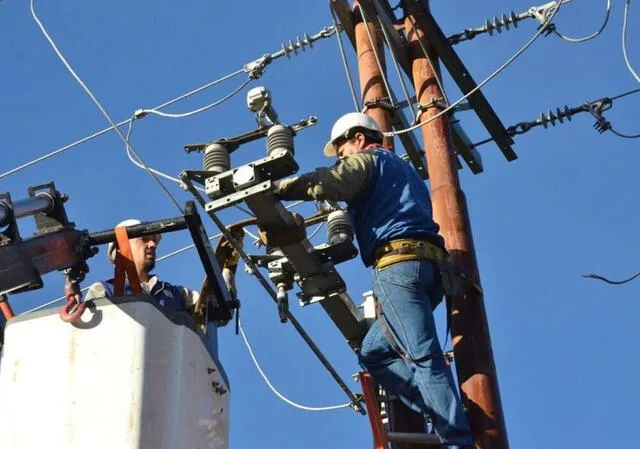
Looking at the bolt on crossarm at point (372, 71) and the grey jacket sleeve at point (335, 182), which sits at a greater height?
the bolt on crossarm at point (372, 71)

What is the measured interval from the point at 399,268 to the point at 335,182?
1.60 ft

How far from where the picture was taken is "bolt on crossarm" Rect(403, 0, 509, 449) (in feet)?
17.6

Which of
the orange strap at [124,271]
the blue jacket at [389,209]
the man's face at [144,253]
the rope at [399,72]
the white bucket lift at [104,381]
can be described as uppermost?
the rope at [399,72]

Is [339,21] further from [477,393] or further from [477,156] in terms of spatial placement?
[477,393]

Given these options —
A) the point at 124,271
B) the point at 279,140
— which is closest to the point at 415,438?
the point at 279,140

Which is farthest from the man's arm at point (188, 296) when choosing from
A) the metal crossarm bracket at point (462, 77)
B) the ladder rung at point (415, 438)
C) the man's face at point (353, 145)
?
the metal crossarm bracket at point (462, 77)

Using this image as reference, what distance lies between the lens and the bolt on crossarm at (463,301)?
17.6 ft

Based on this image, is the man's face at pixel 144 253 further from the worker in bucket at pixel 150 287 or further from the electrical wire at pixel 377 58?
the electrical wire at pixel 377 58

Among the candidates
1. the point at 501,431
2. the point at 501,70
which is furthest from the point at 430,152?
the point at 501,431

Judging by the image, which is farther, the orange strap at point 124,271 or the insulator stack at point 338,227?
the insulator stack at point 338,227

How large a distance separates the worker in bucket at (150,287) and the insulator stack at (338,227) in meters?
0.83

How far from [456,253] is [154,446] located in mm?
2553

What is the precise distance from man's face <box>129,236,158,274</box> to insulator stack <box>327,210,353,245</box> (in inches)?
37.3

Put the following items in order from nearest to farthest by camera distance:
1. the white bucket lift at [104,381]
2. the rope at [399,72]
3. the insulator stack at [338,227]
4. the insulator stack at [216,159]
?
the white bucket lift at [104,381], the insulator stack at [216,159], the insulator stack at [338,227], the rope at [399,72]
